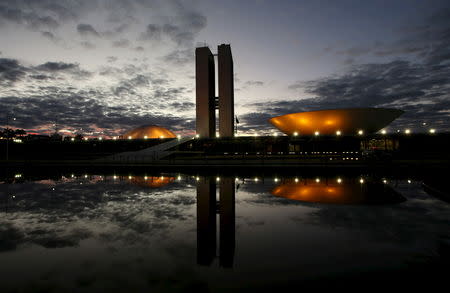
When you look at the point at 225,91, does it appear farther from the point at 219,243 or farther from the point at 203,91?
the point at 219,243

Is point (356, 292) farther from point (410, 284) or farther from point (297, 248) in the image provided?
point (297, 248)

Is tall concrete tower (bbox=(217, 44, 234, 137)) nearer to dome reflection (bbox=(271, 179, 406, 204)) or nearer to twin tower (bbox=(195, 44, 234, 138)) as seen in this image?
twin tower (bbox=(195, 44, 234, 138))

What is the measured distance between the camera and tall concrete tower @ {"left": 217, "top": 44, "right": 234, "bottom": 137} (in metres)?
70.0

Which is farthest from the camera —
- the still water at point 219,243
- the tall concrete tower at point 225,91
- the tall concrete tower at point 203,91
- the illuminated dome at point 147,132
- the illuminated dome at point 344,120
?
the illuminated dome at point 147,132

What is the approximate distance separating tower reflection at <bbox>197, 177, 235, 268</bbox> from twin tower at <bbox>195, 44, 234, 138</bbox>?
58.7 metres

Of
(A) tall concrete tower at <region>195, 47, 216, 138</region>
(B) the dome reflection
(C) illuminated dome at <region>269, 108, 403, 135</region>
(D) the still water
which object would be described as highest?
(A) tall concrete tower at <region>195, 47, 216, 138</region>

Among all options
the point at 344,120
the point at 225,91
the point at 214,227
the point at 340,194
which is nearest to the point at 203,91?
the point at 225,91

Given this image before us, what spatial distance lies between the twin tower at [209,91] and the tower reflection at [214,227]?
58652mm

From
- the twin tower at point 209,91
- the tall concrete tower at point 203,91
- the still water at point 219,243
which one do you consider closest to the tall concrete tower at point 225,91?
the twin tower at point 209,91

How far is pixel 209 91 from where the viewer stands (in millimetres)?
71062

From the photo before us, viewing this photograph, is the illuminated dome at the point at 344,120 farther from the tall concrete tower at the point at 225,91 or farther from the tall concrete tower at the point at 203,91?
the tall concrete tower at the point at 203,91

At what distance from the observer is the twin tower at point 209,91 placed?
6888 centimetres

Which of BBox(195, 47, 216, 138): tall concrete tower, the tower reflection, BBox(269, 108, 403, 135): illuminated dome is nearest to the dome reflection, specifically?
the tower reflection

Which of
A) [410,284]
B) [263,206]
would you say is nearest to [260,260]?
[410,284]
